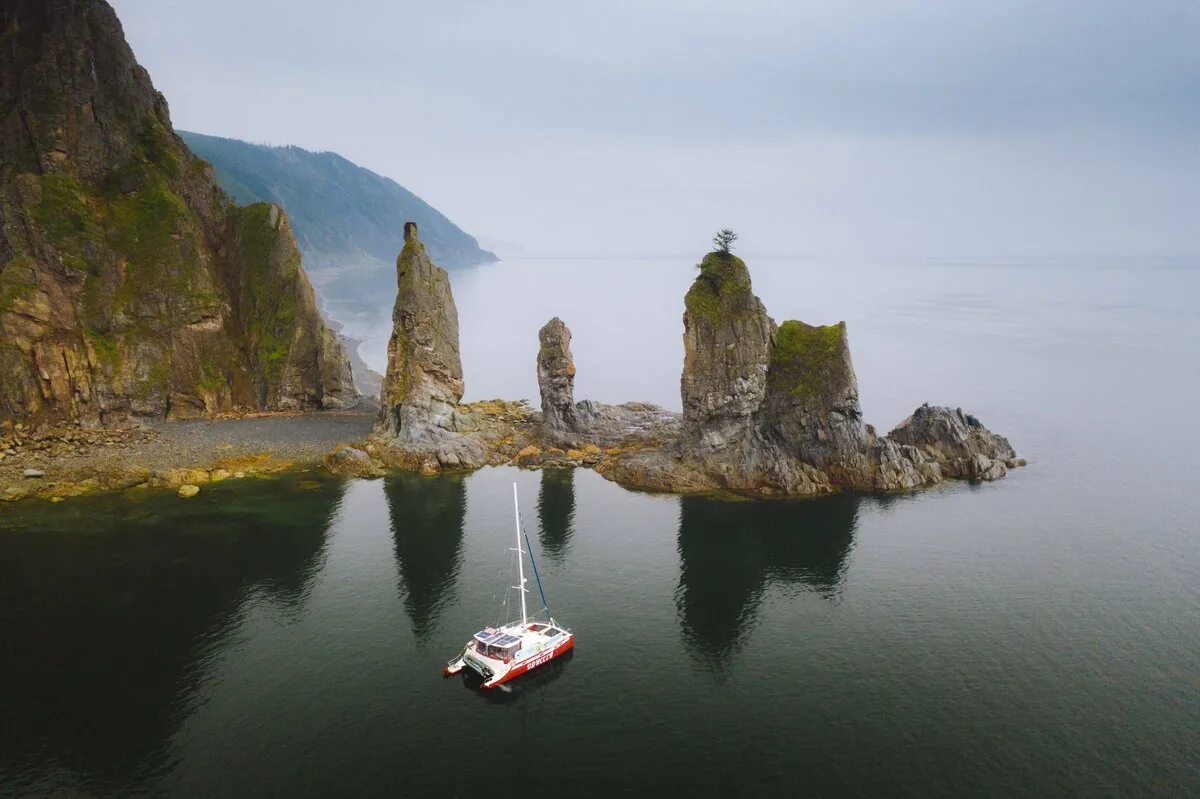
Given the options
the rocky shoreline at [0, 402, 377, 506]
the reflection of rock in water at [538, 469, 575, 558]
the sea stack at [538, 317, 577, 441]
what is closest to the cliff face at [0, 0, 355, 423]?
the rocky shoreline at [0, 402, 377, 506]

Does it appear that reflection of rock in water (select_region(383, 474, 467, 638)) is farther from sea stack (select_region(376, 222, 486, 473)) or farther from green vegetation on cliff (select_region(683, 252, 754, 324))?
green vegetation on cliff (select_region(683, 252, 754, 324))

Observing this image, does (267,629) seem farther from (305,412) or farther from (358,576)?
(305,412)

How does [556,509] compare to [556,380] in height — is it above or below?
below

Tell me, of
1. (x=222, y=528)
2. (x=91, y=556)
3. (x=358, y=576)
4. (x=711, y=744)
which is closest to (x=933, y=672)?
(x=711, y=744)

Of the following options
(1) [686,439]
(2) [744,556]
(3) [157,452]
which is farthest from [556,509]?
(3) [157,452]

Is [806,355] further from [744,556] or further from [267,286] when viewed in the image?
[267,286]

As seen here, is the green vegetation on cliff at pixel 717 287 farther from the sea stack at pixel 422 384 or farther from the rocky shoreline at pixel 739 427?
the sea stack at pixel 422 384

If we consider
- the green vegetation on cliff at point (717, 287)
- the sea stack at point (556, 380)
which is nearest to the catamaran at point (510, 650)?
the green vegetation on cliff at point (717, 287)

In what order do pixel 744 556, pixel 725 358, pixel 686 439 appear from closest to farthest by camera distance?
pixel 744 556 < pixel 725 358 < pixel 686 439
